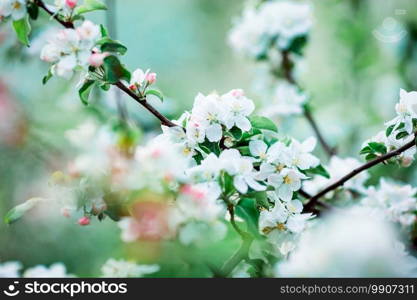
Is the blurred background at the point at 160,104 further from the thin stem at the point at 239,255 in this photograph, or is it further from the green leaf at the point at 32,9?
the green leaf at the point at 32,9

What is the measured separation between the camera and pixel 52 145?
143cm

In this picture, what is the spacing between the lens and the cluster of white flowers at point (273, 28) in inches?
50.3

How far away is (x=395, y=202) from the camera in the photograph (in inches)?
36.7

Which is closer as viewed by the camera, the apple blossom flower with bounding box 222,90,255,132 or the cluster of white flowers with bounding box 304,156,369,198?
the apple blossom flower with bounding box 222,90,255,132

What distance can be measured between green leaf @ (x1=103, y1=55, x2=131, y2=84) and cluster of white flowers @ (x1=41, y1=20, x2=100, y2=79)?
0.02 meters

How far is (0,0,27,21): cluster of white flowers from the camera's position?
0.70 m

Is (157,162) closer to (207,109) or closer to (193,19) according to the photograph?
(207,109)

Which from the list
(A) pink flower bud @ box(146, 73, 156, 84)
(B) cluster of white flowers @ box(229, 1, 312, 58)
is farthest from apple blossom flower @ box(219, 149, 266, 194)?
(B) cluster of white flowers @ box(229, 1, 312, 58)

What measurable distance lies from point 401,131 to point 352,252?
8.9 inches

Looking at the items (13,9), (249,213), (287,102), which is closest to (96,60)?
(13,9)

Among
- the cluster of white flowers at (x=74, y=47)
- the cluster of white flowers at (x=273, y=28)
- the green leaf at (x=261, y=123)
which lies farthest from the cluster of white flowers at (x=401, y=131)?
the cluster of white flowers at (x=273, y=28)

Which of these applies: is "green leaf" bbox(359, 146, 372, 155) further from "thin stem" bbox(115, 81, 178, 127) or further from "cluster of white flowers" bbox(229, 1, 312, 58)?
"cluster of white flowers" bbox(229, 1, 312, 58)

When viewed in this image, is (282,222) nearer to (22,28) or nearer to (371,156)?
(371,156)

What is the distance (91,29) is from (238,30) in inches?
27.7
